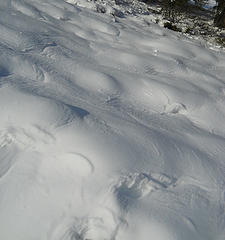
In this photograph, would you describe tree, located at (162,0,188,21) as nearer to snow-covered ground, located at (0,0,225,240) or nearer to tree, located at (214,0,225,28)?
tree, located at (214,0,225,28)

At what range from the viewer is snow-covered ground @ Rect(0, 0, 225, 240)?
943 mm

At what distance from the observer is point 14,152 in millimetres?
1092

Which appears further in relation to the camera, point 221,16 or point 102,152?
point 221,16

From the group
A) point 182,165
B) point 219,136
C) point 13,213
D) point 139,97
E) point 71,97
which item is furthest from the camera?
point 139,97

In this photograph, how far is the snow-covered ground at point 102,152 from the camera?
94 centimetres

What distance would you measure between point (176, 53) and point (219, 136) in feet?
6.47

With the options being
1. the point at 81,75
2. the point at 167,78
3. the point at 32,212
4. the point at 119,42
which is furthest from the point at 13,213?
the point at 119,42

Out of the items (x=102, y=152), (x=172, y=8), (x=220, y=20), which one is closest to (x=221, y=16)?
(x=220, y=20)

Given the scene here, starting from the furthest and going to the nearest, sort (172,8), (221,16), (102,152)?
1. (221,16)
2. (172,8)
3. (102,152)

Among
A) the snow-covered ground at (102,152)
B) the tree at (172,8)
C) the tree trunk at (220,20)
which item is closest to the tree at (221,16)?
the tree trunk at (220,20)

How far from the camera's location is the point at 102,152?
113 centimetres

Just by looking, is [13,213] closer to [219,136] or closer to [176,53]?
[219,136]

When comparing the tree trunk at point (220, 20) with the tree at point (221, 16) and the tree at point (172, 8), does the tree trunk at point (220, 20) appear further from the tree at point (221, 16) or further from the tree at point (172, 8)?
the tree at point (172, 8)

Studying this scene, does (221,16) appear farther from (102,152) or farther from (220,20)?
(102,152)
